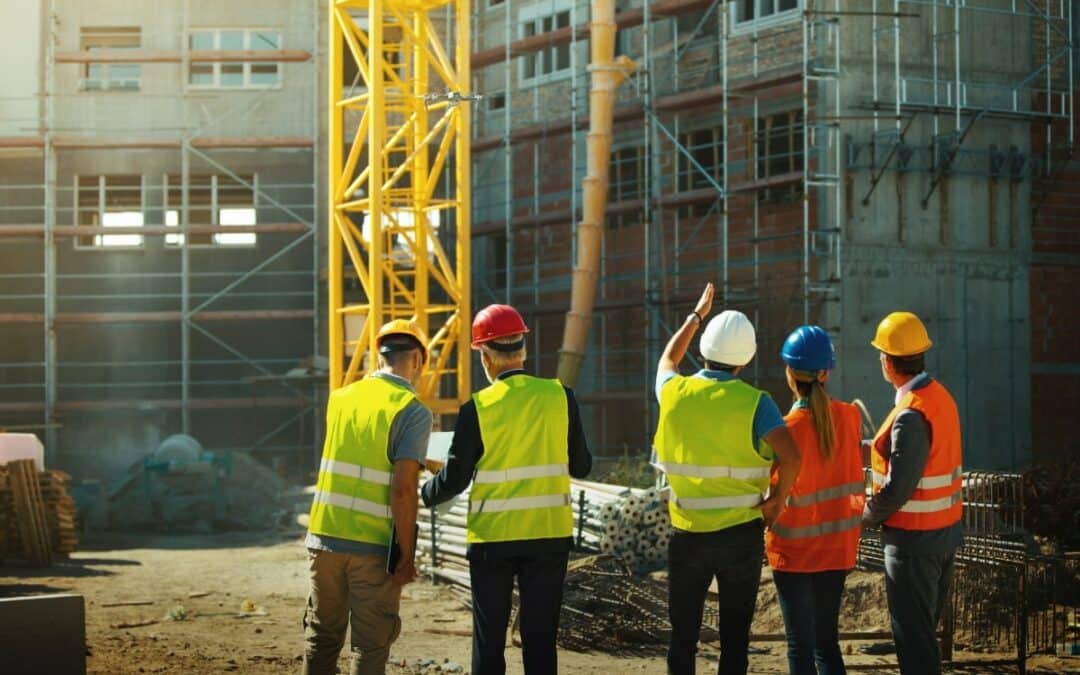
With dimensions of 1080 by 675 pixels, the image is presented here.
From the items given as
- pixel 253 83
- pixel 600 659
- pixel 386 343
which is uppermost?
pixel 253 83

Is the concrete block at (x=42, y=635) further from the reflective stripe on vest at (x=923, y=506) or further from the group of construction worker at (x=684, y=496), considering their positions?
the reflective stripe on vest at (x=923, y=506)

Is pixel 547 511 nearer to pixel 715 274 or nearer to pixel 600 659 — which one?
pixel 600 659

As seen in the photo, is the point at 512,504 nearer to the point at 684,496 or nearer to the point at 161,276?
the point at 684,496

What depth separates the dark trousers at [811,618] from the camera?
21.4 feet

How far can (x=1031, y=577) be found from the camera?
1115 centimetres

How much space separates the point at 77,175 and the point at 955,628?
20.8m

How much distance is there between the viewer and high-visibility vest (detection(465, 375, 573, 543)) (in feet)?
21.0

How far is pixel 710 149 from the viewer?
22.5m

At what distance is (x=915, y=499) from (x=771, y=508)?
2.08 feet

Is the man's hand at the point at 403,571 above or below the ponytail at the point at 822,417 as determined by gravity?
below

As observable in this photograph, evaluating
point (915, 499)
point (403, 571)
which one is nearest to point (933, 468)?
point (915, 499)

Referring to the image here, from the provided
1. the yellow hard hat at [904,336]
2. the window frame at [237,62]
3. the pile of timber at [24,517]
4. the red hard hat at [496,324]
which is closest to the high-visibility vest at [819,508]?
the yellow hard hat at [904,336]

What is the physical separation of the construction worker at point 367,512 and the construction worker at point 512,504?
0.20 metres

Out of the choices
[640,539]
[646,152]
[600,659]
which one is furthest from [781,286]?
[600,659]
